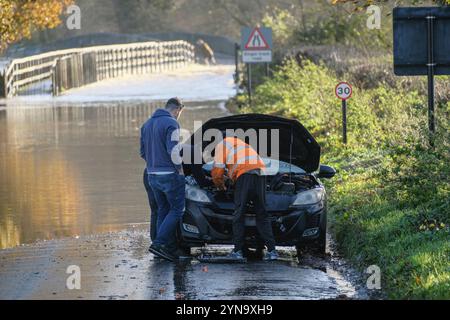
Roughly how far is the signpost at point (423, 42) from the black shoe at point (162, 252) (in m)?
4.02

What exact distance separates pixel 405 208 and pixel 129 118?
21.8 m

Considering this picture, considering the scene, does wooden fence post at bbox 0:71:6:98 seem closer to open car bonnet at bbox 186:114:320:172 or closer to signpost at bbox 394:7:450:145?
signpost at bbox 394:7:450:145

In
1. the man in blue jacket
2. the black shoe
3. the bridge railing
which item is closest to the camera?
the black shoe

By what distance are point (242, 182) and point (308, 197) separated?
2.67 ft

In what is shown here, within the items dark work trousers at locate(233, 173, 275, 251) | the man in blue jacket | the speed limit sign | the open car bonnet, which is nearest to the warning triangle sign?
the speed limit sign

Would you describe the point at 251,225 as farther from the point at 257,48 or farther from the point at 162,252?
the point at 257,48

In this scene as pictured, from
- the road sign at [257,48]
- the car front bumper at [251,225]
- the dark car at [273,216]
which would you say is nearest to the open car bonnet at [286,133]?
the dark car at [273,216]

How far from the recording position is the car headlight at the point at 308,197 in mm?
12961

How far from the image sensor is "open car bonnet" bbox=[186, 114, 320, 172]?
13.5m

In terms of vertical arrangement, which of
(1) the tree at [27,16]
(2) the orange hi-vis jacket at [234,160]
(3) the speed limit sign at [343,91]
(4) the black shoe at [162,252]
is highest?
(1) the tree at [27,16]

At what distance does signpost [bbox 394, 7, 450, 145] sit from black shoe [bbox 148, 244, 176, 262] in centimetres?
402

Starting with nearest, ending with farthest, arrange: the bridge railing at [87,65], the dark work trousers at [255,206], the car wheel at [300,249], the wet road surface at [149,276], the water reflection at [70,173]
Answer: the wet road surface at [149,276] → the dark work trousers at [255,206] → the car wheel at [300,249] → the water reflection at [70,173] → the bridge railing at [87,65]

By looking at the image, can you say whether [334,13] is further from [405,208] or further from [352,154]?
[405,208]

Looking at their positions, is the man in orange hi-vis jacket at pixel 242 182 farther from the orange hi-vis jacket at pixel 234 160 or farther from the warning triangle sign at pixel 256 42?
the warning triangle sign at pixel 256 42
